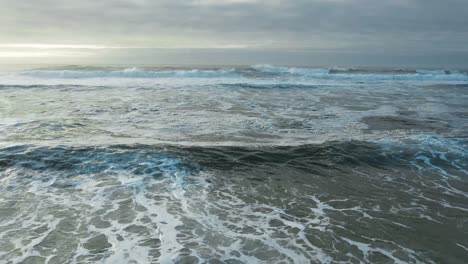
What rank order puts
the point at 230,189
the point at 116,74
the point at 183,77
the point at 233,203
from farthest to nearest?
the point at 183,77 → the point at 116,74 → the point at 230,189 → the point at 233,203

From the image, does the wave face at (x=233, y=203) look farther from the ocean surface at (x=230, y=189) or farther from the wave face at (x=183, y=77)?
the wave face at (x=183, y=77)

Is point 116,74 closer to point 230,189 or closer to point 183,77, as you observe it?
point 183,77

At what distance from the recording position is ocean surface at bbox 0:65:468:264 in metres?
5.23

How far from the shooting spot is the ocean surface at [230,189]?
5.23 meters

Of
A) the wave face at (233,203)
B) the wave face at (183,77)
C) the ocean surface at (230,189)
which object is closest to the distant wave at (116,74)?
the wave face at (183,77)

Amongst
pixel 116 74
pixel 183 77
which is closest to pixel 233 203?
pixel 183 77

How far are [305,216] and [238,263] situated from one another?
6.31 feet

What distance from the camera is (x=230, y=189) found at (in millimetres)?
7578

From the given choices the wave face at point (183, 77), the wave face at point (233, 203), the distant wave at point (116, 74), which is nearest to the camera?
the wave face at point (233, 203)

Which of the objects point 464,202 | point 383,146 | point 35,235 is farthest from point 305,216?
point 383,146

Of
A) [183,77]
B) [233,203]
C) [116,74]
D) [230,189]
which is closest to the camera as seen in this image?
[233,203]

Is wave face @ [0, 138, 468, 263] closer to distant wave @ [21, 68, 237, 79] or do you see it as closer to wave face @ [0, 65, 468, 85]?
wave face @ [0, 65, 468, 85]

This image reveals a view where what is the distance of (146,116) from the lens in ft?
49.6

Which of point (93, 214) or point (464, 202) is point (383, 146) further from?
Result: point (93, 214)
